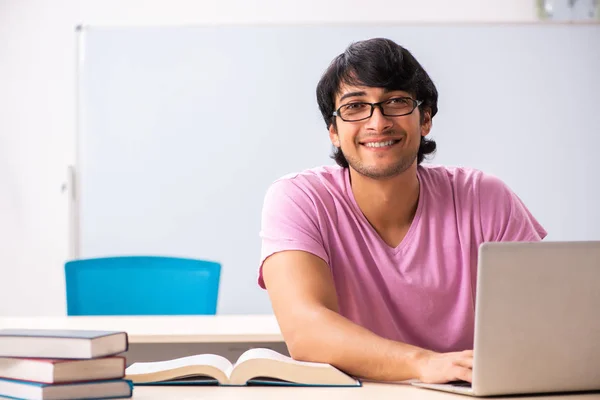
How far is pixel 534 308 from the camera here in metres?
1.06

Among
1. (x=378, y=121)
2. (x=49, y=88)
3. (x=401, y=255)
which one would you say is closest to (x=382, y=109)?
(x=378, y=121)

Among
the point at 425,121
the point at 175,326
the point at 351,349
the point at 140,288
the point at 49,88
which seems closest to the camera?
the point at 351,349

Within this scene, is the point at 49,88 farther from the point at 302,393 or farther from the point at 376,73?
the point at 302,393

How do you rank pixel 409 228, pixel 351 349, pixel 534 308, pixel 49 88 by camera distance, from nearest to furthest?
pixel 534 308
pixel 351 349
pixel 409 228
pixel 49 88

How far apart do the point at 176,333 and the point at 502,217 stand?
0.86 metres

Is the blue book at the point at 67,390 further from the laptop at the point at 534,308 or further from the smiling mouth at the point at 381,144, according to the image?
the smiling mouth at the point at 381,144

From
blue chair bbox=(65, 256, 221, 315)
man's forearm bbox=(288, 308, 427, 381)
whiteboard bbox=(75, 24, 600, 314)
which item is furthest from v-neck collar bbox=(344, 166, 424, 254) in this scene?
whiteboard bbox=(75, 24, 600, 314)

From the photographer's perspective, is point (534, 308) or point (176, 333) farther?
point (176, 333)

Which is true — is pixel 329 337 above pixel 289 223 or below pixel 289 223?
Answer: below

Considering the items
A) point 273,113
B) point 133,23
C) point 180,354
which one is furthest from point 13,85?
point 180,354

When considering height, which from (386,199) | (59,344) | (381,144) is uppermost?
(381,144)

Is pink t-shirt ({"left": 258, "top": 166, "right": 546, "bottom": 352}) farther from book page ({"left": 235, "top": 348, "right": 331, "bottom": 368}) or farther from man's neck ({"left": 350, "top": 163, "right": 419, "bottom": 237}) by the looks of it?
book page ({"left": 235, "top": 348, "right": 331, "bottom": 368})

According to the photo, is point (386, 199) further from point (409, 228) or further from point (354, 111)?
point (354, 111)

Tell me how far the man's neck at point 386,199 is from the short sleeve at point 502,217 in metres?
0.16
